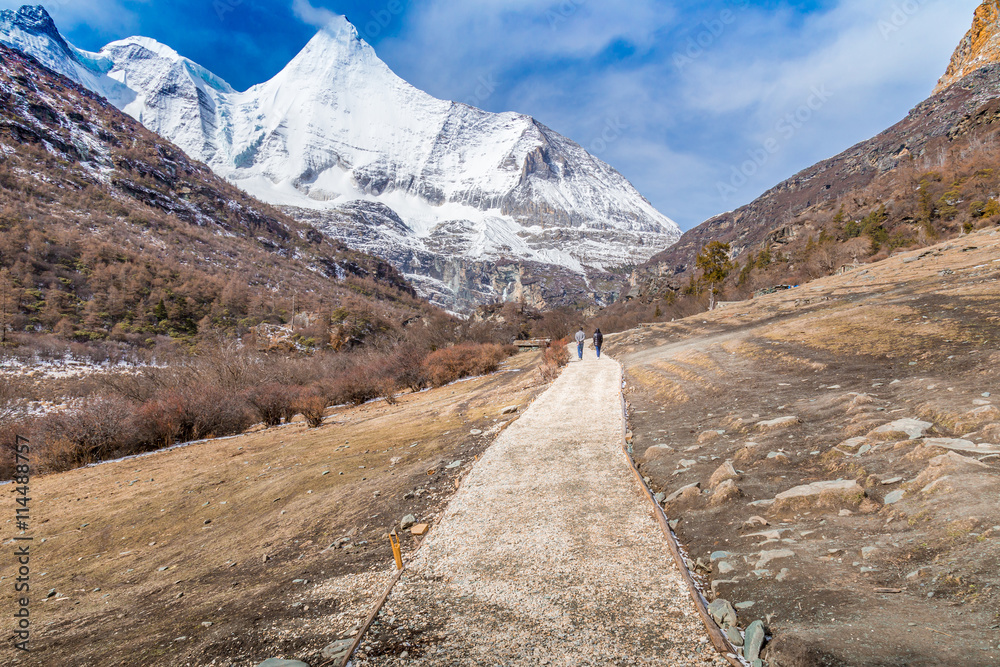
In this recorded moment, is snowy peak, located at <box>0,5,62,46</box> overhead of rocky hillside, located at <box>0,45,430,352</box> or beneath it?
overhead

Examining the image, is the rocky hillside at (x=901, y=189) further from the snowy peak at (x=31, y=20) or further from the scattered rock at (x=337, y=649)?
the snowy peak at (x=31, y=20)

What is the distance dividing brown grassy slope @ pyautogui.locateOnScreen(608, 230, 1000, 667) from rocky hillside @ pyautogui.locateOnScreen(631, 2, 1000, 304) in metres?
29.1

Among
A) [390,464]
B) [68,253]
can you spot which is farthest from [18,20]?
[390,464]

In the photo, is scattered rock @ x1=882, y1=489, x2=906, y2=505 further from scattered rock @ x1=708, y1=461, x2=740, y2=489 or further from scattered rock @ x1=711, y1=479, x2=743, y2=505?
scattered rock @ x1=708, y1=461, x2=740, y2=489

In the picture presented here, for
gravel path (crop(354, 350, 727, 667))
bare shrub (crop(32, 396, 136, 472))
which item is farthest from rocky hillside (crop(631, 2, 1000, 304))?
bare shrub (crop(32, 396, 136, 472))

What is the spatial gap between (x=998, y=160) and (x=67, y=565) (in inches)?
2417

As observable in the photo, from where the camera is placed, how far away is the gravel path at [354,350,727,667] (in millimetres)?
3361

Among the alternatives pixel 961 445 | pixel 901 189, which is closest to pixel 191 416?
pixel 961 445

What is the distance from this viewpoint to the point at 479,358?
99.8ft

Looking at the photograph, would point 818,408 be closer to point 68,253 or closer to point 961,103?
point 68,253

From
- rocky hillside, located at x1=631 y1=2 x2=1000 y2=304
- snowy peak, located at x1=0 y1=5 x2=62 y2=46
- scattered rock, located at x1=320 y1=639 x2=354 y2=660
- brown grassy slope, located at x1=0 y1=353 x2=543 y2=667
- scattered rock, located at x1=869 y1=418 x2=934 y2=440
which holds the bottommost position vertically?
brown grassy slope, located at x1=0 y1=353 x2=543 y2=667

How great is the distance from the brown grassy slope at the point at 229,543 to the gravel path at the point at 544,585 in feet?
2.07

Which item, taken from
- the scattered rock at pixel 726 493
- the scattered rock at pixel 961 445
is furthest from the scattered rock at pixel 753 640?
the scattered rock at pixel 961 445

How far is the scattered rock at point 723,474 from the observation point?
18.9 ft
